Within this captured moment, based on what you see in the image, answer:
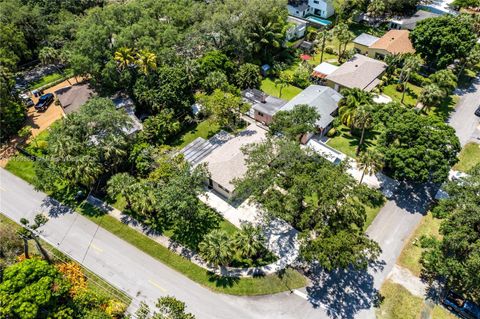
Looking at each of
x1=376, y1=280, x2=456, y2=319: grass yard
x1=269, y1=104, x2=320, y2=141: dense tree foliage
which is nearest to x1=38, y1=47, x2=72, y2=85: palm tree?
x1=269, y1=104, x2=320, y2=141: dense tree foliage

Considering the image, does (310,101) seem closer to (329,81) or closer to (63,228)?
(329,81)

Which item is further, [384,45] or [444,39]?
[384,45]

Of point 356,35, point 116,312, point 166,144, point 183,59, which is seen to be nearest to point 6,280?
point 116,312

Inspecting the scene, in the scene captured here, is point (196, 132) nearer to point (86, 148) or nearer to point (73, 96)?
point (86, 148)

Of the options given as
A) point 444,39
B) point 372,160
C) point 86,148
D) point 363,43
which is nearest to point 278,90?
point 363,43

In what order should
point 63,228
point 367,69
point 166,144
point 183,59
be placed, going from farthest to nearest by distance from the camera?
point 367,69 → point 183,59 → point 166,144 → point 63,228

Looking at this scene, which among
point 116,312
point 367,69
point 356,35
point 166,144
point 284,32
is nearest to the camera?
point 116,312
